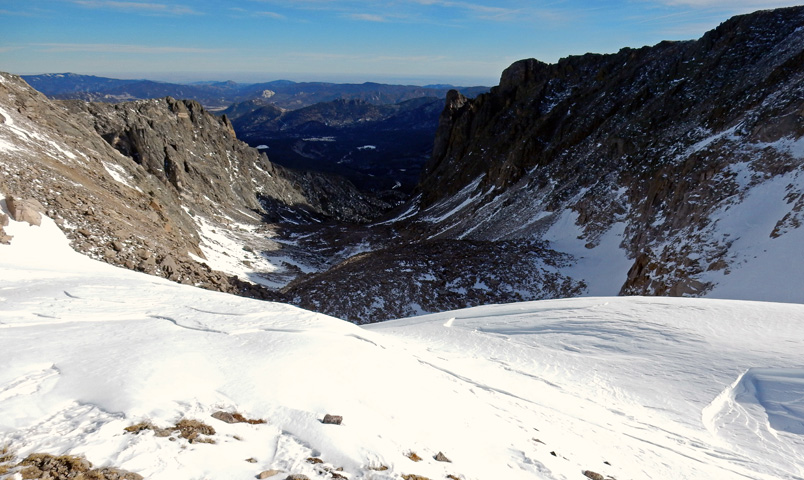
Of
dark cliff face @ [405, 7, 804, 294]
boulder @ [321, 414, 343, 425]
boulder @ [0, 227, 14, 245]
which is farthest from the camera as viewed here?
dark cliff face @ [405, 7, 804, 294]

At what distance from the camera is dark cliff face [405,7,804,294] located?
20531 millimetres

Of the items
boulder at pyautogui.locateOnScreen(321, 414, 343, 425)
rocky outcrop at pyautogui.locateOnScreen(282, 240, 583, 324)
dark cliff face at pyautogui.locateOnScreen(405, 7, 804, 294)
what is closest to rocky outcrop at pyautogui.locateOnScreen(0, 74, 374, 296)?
rocky outcrop at pyautogui.locateOnScreen(282, 240, 583, 324)

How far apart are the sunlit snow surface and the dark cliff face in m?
9.67

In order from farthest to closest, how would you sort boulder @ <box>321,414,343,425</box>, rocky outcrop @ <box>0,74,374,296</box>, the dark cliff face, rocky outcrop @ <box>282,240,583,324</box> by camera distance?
the dark cliff face → rocky outcrop @ <box>282,240,583,324</box> → rocky outcrop @ <box>0,74,374,296</box> → boulder @ <box>321,414,343,425</box>

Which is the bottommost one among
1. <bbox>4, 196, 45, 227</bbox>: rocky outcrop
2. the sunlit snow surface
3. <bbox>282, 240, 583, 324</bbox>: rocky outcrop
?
<bbox>282, 240, 583, 324</bbox>: rocky outcrop

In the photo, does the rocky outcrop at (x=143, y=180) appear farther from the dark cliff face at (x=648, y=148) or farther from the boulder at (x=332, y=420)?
the dark cliff face at (x=648, y=148)

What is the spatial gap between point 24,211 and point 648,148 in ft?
105

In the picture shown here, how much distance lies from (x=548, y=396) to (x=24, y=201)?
17.5 m

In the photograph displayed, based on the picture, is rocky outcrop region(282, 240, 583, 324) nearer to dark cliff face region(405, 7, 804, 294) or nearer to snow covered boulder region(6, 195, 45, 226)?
dark cliff face region(405, 7, 804, 294)

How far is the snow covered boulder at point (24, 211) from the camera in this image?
14406mm

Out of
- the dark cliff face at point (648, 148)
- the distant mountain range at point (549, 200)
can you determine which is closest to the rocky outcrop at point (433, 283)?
Answer: the distant mountain range at point (549, 200)

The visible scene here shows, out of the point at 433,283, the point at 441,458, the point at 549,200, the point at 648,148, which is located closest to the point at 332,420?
the point at 441,458

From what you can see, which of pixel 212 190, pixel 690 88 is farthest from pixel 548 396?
pixel 212 190

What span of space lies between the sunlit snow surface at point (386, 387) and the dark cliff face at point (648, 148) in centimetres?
967
